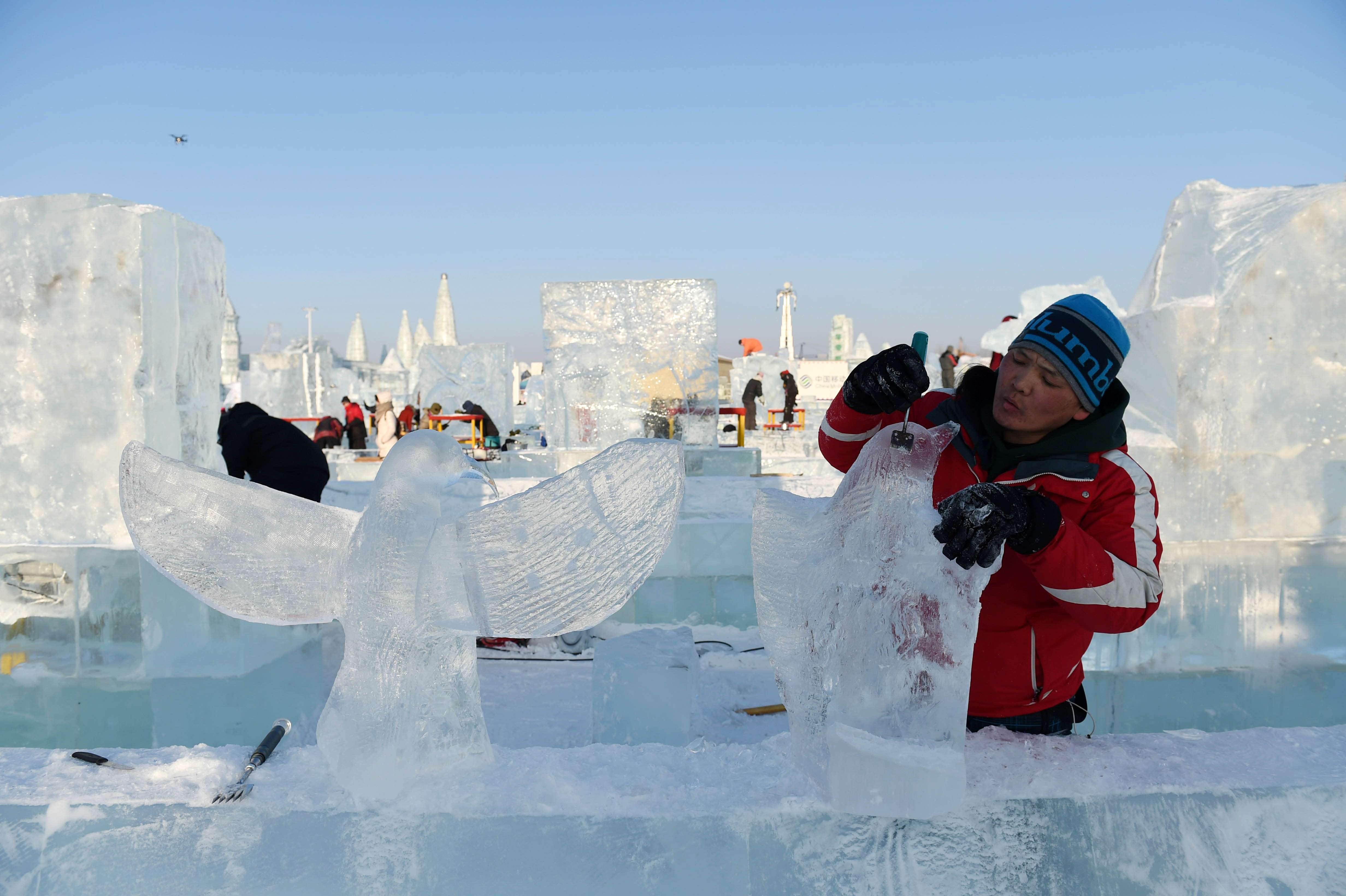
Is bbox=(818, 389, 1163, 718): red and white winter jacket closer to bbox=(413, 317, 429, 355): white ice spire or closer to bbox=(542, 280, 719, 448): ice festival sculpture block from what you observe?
bbox=(542, 280, 719, 448): ice festival sculpture block

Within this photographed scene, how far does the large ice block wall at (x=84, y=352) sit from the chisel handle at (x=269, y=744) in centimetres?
216

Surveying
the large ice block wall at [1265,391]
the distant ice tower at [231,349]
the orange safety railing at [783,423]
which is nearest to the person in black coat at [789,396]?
the orange safety railing at [783,423]

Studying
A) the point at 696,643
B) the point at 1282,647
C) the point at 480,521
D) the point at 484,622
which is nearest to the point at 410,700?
the point at 484,622

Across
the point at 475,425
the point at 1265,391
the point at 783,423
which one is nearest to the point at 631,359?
the point at 475,425

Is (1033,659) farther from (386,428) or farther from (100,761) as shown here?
(386,428)

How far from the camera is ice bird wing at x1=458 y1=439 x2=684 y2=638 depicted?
1262 mm

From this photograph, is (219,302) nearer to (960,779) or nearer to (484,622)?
(484,622)

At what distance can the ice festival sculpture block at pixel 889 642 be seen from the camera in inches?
47.6

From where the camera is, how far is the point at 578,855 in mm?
1246

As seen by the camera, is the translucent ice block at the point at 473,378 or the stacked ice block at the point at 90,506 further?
the translucent ice block at the point at 473,378

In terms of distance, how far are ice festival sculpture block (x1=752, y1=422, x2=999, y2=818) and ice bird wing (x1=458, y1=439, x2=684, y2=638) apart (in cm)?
29

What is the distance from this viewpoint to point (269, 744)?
1.41 m

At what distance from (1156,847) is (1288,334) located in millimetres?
3146

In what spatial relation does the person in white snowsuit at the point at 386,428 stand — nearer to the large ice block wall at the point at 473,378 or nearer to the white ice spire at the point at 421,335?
the large ice block wall at the point at 473,378
